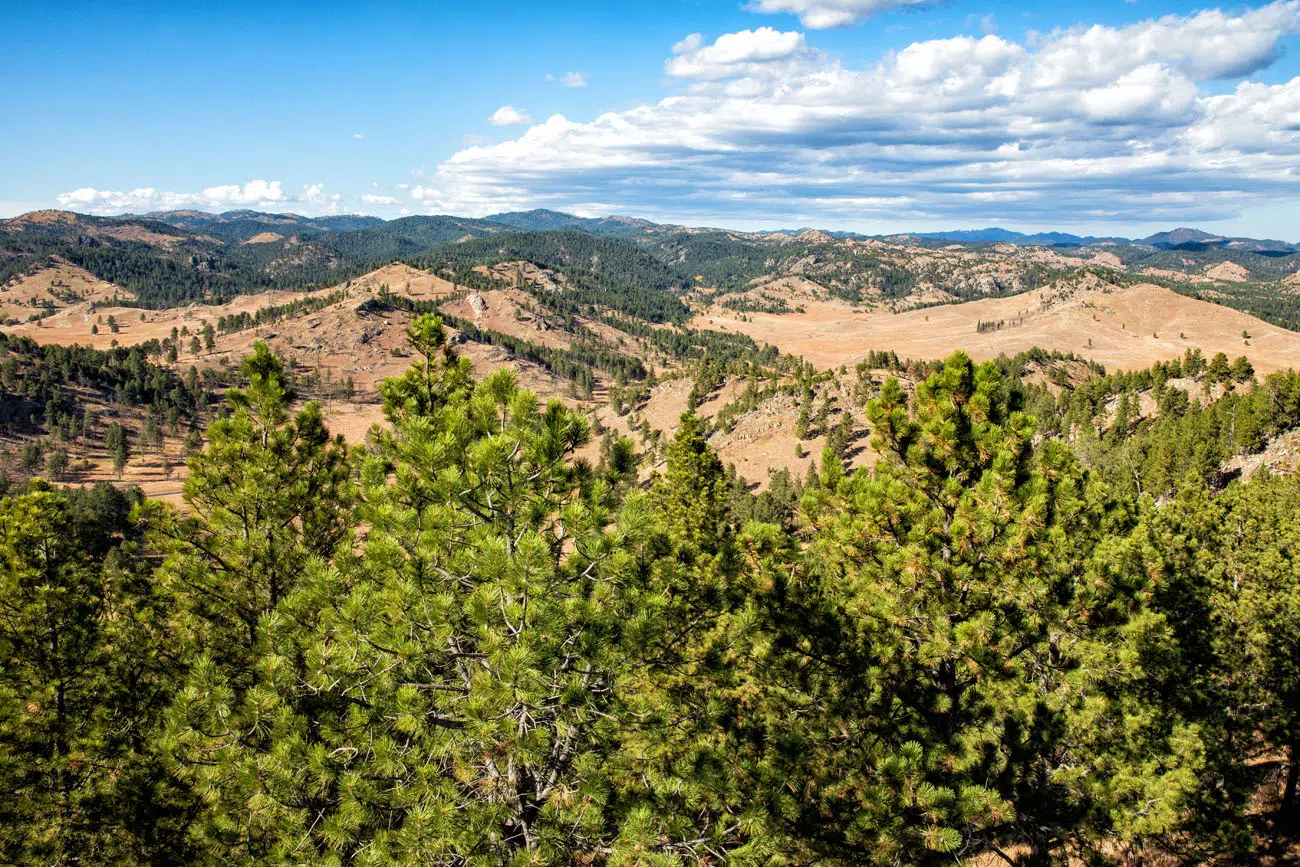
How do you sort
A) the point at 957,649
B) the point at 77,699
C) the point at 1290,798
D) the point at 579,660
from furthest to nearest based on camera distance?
the point at 1290,798
the point at 77,699
the point at 957,649
the point at 579,660

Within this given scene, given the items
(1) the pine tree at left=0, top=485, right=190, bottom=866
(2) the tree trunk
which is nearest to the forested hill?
(1) the pine tree at left=0, top=485, right=190, bottom=866

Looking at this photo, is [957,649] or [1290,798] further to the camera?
[1290,798]

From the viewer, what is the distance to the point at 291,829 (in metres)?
7.38

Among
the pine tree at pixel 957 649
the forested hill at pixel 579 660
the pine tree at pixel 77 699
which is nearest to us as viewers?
the forested hill at pixel 579 660

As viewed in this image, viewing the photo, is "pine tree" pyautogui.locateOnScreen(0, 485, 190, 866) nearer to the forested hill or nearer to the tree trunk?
the forested hill

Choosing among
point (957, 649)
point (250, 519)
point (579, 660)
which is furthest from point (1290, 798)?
point (250, 519)

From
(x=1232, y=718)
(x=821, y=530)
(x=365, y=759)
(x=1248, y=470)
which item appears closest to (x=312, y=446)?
(x=365, y=759)

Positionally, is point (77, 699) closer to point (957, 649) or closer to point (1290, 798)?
point (957, 649)

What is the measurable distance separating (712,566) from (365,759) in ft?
17.8

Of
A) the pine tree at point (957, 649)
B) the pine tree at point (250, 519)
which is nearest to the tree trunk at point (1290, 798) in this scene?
the pine tree at point (957, 649)

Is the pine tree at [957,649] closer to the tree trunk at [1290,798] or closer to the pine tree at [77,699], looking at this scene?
the pine tree at [77,699]

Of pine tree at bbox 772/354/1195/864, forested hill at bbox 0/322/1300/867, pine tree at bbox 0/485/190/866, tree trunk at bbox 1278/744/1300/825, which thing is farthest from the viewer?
tree trunk at bbox 1278/744/1300/825

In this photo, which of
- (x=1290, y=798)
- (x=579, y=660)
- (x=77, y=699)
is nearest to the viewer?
(x=579, y=660)

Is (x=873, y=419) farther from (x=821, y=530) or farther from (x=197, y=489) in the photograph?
(x=197, y=489)
